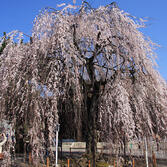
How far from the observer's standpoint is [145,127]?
5703mm

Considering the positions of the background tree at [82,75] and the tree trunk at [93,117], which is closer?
the background tree at [82,75]

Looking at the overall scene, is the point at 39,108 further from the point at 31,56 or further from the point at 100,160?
the point at 100,160

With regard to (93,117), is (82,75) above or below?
above

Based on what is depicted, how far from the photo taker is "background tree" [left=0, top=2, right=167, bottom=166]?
488cm

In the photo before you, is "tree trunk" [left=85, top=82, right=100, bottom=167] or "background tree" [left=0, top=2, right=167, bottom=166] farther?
"tree trunk" [left=85, top=82, right=100, bottom=167]

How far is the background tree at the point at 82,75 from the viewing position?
4875mm

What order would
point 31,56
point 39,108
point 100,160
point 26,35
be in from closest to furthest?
1. point 39,108
2. point 31,56
3. point 26,35
4. point 100,160

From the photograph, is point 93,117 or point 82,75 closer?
point 82,75

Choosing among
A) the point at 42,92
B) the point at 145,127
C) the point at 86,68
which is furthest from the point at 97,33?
the point at 145,127

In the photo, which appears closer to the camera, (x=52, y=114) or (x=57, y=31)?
(x=52, y=114)

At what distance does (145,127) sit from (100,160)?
12.4ft

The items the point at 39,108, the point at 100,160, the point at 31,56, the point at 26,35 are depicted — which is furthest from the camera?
the point at 100,160

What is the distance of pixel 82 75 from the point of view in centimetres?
582

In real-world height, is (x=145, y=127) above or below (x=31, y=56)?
below
